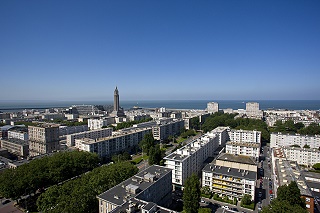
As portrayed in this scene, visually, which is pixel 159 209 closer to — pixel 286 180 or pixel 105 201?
pixel 105 201

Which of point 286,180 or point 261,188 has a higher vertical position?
point 286,180

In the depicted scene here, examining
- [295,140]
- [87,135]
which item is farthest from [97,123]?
[295,140]

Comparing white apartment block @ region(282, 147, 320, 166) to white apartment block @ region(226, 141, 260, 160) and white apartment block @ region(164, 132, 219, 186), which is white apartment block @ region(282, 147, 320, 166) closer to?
white apartment block @ region(226, 141, 260, 160)

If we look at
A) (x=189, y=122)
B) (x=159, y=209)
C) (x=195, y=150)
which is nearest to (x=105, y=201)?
(x=159, y=209)

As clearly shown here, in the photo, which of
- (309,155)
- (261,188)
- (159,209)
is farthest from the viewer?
(309,155)

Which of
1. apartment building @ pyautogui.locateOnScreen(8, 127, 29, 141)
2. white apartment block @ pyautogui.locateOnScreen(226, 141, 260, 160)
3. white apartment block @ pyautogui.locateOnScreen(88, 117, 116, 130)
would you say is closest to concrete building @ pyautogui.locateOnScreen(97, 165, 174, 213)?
white apartment block @ pyautogui.locateOnScreen(226, 141, 260, 160)

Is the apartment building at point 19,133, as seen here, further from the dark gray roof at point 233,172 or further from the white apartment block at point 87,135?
the dark gray roof at point 233,172

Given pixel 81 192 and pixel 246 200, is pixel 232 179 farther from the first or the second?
→ pixel 81 192
